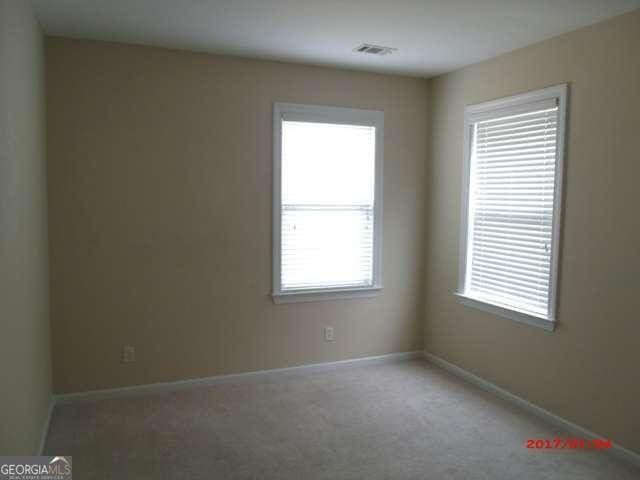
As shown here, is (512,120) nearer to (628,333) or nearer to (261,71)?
(628,333)

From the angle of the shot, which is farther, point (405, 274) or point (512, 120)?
point (405, 274)

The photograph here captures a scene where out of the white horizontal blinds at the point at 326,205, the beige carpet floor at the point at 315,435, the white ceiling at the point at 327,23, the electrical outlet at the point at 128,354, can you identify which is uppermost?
the white ceiling at the point at 327,23

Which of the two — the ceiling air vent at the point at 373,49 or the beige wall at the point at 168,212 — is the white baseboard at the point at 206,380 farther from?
the ceiling air vent at the point at 373,49

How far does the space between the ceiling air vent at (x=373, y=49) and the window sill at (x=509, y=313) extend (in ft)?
6.67

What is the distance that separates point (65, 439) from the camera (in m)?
3.21

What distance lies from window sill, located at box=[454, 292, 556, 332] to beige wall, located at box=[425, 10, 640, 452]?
0.18 feet

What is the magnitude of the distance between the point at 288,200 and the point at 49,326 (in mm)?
1972

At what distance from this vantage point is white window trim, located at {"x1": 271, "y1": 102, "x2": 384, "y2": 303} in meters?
4.21

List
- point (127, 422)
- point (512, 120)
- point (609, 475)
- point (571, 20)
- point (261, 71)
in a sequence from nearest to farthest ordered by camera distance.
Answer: point (609, 475), point (571, 20), point (127, 422), point (512, 120), point (261, 71)

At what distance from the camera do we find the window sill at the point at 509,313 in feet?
Result: 11.7

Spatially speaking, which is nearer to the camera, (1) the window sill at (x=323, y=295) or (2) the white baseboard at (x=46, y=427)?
(2) the white baseboard at (x=46, y=427)

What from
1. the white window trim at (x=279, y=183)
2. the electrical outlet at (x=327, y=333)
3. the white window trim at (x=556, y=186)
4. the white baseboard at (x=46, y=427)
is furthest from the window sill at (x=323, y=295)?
the white baseboard at (x=46, y=427)

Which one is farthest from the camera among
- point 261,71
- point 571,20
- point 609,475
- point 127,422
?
point 261,71

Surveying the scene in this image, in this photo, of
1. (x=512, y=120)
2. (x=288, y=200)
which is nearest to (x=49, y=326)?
(x=288, y=200)
